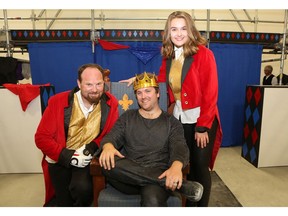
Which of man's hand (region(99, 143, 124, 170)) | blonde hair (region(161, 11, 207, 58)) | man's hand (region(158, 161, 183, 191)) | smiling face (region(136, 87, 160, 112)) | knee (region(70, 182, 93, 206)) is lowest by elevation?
knee (region(70, 182, 93, 206))

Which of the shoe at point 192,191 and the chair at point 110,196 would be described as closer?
the shoe at point 192,191

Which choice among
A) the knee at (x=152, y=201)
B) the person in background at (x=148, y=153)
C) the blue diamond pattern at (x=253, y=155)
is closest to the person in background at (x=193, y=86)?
the person in background at (x=148, y=153)

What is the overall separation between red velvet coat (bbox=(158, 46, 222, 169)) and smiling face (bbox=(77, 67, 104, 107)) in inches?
21.2

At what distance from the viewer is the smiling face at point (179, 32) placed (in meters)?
1.41

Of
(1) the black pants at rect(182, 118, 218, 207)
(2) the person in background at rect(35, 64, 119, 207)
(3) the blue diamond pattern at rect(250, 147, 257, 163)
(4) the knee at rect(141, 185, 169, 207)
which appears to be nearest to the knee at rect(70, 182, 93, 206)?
(2) the person in background at rect(35, 64, 119, 207)

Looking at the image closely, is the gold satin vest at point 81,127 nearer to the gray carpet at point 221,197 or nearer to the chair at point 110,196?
the chair at point 110,196

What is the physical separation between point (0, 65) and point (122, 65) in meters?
1.58

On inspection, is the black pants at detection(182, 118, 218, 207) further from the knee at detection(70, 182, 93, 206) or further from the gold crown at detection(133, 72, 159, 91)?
the knee at detection(70, 182, 93, 206)

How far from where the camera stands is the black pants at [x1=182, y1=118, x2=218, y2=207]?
1567 millimetres

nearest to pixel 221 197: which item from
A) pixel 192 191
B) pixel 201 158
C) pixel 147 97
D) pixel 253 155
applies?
pixel 201 158

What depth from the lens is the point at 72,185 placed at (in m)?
1.57

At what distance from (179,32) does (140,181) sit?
0.87 meters
